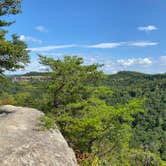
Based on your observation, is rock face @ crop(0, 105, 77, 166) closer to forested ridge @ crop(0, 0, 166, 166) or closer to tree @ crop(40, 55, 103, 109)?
forested ridge @ crop(0, 0, 166, 166)

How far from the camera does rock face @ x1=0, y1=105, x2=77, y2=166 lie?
11449mm

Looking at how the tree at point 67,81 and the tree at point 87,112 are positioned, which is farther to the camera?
the tree at point 67,81

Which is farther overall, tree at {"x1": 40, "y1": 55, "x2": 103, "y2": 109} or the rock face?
tree at {"x1": 40, "y1": 55, "x2": 103, "y2": 109}

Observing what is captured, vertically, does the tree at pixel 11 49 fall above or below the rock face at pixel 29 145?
above

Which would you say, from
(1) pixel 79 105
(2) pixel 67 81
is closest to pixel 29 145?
(1) pixel 79 105

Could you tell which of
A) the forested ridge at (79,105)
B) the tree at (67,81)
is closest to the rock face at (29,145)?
the forested ridge at (79,105)

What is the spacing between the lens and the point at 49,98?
23094 mm

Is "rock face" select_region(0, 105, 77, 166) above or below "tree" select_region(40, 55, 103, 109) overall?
below

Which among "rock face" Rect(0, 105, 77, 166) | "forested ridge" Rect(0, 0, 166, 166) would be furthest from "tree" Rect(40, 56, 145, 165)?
"rock face" Rect(0, 105, 77, 166)

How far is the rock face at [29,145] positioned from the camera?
1145 centimetres

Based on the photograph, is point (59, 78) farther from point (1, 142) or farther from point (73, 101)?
point (1, 142)

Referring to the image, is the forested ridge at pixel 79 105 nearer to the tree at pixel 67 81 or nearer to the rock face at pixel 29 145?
the tree at pixel 67 81

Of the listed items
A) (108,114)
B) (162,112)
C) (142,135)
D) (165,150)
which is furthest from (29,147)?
(162,112)

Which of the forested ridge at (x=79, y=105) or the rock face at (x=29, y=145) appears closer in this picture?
the rock face at (x=29, y=145)
